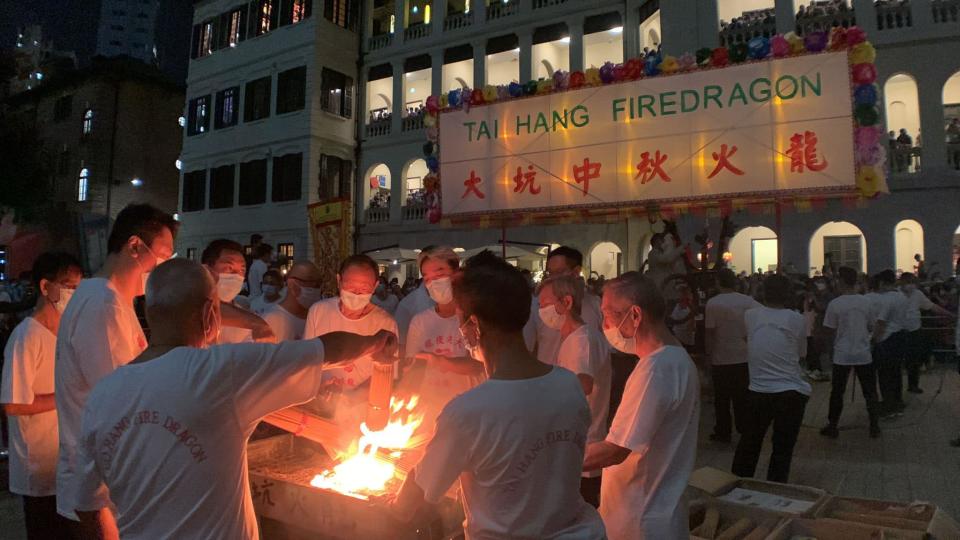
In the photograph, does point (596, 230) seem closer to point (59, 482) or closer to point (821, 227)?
point (821, 227)

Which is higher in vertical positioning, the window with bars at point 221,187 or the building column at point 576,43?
the building column at point 576,43

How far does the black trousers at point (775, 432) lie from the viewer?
5410mm

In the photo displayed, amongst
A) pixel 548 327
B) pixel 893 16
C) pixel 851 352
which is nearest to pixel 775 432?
pixel 548 327

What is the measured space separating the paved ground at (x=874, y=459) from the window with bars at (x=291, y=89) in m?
19.3

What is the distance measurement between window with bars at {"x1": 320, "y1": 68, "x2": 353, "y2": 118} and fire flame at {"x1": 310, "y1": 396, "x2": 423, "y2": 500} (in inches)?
859

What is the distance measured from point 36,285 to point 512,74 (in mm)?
22296

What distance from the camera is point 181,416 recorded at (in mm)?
1968

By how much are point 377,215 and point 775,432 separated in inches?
804

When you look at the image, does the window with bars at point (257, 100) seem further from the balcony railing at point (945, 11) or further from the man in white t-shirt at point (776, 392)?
the man in white t-shirt at point (776, 392)

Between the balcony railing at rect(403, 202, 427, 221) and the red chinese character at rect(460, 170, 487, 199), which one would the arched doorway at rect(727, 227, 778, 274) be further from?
the red chinese character at rect(460, 170, 487, 199)

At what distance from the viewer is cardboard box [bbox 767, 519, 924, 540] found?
3.61 metres

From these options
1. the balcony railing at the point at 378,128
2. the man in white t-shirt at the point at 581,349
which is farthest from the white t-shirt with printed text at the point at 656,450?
the balcony railing at the point at 378,128

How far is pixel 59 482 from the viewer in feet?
9.61

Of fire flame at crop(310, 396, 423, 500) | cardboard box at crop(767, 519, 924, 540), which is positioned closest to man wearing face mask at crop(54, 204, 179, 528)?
fire flame at crop(310, 396, 423, 500)
